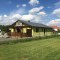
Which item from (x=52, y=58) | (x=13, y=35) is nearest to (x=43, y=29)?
(x=13, y=35)

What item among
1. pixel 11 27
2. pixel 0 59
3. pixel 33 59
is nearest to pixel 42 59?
pixel 33 59

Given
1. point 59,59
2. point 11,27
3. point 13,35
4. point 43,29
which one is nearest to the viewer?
point 59,59

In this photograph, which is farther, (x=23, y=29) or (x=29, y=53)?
(x=23, y=29)

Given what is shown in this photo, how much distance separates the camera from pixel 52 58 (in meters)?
11.1

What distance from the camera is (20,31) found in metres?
45.0

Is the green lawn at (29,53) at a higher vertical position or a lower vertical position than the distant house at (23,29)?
lower

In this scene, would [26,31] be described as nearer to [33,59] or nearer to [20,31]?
[20,31]

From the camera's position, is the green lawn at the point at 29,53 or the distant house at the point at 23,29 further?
the distant house at the point at 23,29

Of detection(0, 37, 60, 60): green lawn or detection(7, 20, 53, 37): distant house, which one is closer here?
detection(0, 37, 60, 60): green lawn

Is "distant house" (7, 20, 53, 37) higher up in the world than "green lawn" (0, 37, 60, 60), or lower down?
higher up

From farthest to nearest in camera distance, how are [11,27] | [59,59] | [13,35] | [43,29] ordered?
[43,29]
[11,27]
[13,35]
[59,59]

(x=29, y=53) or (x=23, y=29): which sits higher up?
(x=23, y=29)

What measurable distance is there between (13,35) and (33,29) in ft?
17.2

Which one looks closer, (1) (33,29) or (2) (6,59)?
(2) (6,59)
